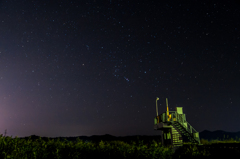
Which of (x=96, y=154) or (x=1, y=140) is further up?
(x=1, y=140)

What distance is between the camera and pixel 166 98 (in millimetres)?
26609

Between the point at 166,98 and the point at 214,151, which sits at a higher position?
the point at 166,98

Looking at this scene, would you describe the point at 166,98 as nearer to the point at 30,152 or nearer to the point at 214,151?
the point at 214,151

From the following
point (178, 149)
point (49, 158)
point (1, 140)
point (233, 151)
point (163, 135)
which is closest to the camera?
point (1, 140)

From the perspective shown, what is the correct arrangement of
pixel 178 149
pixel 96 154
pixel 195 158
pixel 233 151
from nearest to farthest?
1. pixel 96 154
2. pixel 195 158
3. pixel 233 151
4. pixel 178 149

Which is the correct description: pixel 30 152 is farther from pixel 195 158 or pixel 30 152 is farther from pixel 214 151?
pixel 214 151

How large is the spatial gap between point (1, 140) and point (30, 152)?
1480mm

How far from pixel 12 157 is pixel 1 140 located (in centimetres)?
188

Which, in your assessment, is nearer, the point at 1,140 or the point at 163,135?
the point at 1,140

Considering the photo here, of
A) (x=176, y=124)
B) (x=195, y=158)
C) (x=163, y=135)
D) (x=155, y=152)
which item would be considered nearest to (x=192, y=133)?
(x=176, y=124)

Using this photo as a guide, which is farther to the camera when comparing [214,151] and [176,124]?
[176,124]

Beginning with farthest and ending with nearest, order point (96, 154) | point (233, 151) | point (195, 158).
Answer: point (233, 151) < point (195, 158) < point (96, 154)

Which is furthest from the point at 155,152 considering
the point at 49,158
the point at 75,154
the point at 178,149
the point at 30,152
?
the point at 178,149

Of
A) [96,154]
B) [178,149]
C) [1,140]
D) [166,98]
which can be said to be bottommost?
[178,149]
